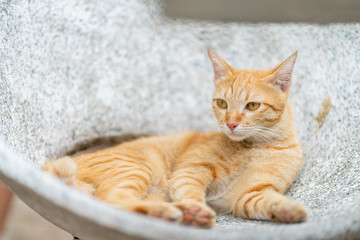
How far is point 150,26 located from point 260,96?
658 mm

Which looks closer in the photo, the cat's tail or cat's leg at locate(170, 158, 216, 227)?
the cat's tail

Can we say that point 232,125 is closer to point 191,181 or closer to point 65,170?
point 191,181

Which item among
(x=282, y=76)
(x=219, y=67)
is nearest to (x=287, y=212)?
(x=282, y=76)

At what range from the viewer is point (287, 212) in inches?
38.4

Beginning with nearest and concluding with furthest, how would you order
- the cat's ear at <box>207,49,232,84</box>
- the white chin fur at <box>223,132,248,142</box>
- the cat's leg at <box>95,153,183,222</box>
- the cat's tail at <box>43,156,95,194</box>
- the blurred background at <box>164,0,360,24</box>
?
the cat's leg at <box>95,153,183,222</box> < the cat's tail at <box>43,156,95,194</box> < the white chin fur at <box>223,132,248,142</box> < the cat's ear at <box>207,49,232,84</box> < the blurred background at <box>164,0,360,24</box>

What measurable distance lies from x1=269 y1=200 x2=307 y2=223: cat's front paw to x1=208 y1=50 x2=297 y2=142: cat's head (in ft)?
0.98

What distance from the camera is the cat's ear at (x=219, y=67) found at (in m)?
1.37

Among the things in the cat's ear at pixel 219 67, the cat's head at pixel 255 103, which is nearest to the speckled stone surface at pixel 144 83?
the cat's head at pixel 255 103

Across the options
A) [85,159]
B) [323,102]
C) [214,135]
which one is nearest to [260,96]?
[214,135]

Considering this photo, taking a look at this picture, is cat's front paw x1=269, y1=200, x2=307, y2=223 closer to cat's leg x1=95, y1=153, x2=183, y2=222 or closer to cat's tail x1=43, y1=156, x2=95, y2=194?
cat's leg x1=95, y1=153, x2=183, y2=222

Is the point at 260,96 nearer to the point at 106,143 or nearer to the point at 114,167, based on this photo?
the point at 114,167

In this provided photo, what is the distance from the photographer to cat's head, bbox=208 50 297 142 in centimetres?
125

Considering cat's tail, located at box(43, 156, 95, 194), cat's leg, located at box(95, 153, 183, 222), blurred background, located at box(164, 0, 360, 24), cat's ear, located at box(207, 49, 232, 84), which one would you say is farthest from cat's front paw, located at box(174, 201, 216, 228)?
blurred background, located at box(164, 0, 360, 24)

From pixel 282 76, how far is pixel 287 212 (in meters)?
0.49
